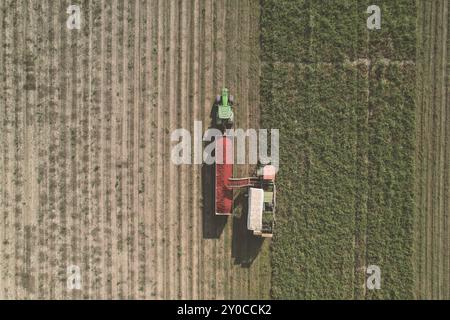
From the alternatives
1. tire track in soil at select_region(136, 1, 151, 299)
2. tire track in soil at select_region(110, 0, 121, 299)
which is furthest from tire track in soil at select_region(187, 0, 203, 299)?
tire track in soil at select_region(110, 0, 121, 299)

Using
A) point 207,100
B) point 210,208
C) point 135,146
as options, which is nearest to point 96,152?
point 135,146

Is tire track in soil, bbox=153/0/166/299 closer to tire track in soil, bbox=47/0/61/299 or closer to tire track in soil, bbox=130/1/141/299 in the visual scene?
tire track in soil, bbox=130/1/141/299

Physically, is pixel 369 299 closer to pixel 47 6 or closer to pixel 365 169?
pixel 365 169

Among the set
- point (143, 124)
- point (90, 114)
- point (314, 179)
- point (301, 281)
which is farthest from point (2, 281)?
point (314, 179)

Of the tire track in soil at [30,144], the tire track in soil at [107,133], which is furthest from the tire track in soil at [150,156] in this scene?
the tire track in soil at [30,144]

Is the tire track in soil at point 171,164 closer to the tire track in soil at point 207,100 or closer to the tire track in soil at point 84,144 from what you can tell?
the tire track in soil at point 207,100

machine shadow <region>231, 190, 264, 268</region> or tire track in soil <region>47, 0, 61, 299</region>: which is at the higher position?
tire track in soil <region>47, 0, 61, 299</region>

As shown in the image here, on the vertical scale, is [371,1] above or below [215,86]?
above
